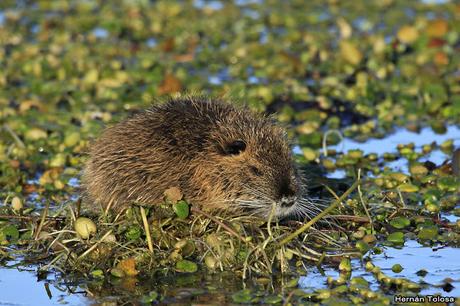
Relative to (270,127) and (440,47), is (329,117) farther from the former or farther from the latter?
(270,127)

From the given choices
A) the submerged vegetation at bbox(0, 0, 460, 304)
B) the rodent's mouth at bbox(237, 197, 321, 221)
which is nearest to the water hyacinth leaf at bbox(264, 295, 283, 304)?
the submerged vegetation at bbox(0, 0, 460, 304)

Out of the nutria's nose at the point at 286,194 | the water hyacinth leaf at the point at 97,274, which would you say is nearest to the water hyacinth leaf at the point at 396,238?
the nutria's nose at the point at 286,194

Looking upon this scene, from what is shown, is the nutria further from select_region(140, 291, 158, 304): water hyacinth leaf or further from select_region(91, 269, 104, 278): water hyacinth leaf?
select_region(140, 291, 158, 304): water hyacinth leaf

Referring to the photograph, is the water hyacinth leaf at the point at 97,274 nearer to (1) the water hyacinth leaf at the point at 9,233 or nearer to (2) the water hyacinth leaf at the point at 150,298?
(2) the water hyacinth leaf at the point at 150,298

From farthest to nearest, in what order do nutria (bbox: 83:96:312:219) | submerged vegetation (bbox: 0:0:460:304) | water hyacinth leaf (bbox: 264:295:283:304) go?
nutria (bbox: 83:96:312:219), submerged vegetation (bbox: 0:0:460:304), water hyacinth leaf (bbox: 264:295:283:304)

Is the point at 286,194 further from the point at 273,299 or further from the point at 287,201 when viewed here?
the point at 273,299

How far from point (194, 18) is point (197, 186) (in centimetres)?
773

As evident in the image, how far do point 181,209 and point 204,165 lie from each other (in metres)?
0.44

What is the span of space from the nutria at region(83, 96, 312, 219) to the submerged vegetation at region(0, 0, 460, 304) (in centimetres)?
16

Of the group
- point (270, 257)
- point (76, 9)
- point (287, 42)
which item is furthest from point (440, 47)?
point (270, 257)

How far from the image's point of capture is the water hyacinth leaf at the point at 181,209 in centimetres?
702

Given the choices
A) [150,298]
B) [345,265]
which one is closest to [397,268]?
[345,265]

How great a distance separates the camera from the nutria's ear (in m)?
7.30

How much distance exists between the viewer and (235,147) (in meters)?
7.32
